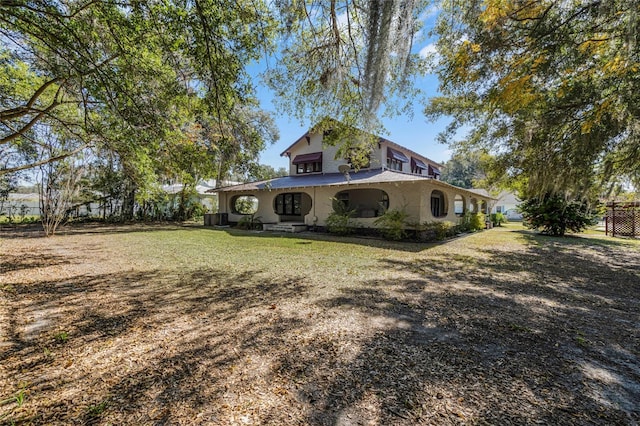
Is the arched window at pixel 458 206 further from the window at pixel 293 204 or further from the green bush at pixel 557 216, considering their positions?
the window at pixel 293 204

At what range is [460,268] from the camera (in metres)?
6.70

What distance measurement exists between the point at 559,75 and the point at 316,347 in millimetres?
6973

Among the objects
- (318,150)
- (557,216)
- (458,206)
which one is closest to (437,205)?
(557,216)

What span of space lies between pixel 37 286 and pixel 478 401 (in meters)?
6.84

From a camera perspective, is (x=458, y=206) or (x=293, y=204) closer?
(x=293, y=204)

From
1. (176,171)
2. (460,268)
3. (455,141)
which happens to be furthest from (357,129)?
(455,141)

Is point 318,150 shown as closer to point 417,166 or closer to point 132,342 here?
point 417,166

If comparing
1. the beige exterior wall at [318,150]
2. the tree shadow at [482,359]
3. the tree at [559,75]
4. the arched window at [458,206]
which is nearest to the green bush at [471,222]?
the arched window at [458,206]

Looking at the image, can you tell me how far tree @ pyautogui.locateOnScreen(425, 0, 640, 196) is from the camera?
4.69m

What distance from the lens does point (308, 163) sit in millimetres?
17266

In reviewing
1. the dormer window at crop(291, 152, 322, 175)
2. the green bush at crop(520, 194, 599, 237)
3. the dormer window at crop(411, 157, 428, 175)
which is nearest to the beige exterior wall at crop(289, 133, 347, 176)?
the dormer window at crop(291, 152, 322, 175)

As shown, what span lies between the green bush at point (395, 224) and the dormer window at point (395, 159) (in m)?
4.72

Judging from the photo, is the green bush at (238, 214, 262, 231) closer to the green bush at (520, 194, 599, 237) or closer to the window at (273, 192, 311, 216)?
the window at (273, 192, 311, 216)

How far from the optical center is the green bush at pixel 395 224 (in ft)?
37.4
